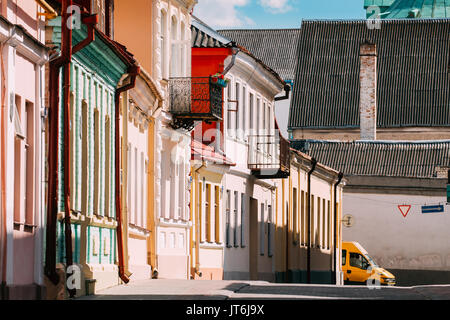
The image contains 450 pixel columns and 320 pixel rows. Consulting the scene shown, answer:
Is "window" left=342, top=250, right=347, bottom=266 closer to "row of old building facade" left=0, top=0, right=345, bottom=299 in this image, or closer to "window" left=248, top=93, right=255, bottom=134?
"row of old building facade" left=0, top=0, right=345, bottom=299

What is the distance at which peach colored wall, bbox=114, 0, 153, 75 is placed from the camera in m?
29.4

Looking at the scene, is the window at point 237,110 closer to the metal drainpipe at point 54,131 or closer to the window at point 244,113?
the window at point 244,113

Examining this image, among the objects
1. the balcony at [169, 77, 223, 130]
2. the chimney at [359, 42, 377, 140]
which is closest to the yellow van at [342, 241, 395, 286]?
the chimney at [359, 42, 377, 140]

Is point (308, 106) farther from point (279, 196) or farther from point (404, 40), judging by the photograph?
point (279, 196)

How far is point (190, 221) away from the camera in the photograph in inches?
1282

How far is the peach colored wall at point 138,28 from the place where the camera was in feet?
96.3

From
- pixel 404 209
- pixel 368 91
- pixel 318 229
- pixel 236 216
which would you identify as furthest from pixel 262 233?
pixel 368 91

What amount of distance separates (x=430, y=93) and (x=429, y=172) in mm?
13713

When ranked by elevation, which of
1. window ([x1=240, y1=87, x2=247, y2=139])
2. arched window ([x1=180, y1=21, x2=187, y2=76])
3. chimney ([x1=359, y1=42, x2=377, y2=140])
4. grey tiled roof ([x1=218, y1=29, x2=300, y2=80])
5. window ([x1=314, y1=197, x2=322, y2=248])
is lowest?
window ([x1=314, y1=197, x2=322, y2=248])

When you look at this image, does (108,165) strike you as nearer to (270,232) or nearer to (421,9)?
(270,232)

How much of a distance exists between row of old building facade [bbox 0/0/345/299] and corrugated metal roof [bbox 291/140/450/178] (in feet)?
40.1

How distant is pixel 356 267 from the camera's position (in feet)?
179

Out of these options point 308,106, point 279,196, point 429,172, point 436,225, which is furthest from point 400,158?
point 279,196

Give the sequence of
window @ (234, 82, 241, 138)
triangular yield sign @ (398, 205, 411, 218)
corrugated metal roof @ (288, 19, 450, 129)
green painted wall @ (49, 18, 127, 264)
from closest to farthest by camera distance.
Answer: green painted wall @ (49, 18, 127, 264) < window @ (234, 82, 241, 138) < triangular yield sign @ (398, 205, 411, 218) < corrugated metal roof @ (288, 19, 450, 129)
